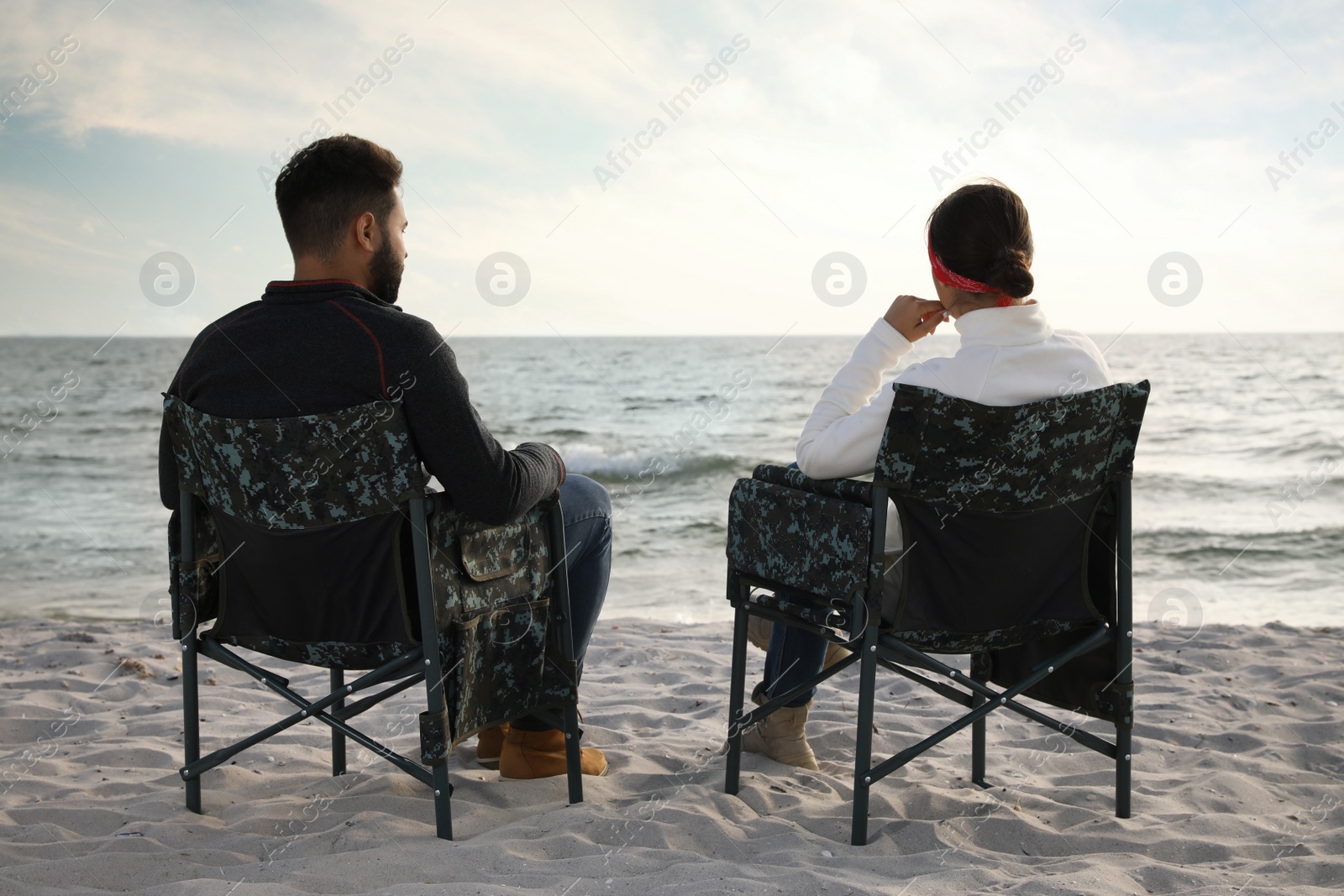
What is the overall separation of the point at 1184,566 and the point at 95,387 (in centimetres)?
2507

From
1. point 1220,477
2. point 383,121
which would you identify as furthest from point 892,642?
point 383,121

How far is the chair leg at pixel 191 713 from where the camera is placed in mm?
2266

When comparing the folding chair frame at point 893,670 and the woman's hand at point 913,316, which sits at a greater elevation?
the woman's hand at point 913,316

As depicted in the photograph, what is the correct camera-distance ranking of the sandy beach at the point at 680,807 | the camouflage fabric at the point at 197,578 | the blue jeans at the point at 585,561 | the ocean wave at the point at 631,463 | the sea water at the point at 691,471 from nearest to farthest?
1. the sandy beach at the point at 680,807
2. the camouflage fabric at the point at 197,578
3. the blue jeans at the point at 585,561
4. the sea water at the point at 691,471
5. the ocean wave at the point at 631,463

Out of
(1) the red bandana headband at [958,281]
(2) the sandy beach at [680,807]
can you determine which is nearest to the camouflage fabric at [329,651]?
(2) the sandy beach at [680,807]

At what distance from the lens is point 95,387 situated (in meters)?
24.0

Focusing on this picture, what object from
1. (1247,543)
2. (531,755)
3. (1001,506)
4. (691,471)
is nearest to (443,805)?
(531,755)

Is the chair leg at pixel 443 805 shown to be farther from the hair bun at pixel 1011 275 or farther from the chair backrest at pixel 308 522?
the hair bun at pixel 1011 275

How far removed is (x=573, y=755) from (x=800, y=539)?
2.65ft

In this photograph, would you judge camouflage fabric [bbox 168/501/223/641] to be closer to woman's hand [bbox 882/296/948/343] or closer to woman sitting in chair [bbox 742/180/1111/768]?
woman sitting in chair [bbox 742/180/1111/768]

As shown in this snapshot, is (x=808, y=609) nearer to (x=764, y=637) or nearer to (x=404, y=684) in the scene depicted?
(x=764, y=637)

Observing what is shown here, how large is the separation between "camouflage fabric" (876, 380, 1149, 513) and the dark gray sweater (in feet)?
2.76

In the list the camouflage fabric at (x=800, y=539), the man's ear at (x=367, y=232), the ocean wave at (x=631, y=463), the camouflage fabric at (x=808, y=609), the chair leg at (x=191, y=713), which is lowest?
the ocean wave at (x=631, y=463)

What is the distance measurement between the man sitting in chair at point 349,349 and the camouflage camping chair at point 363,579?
0.20 feet
